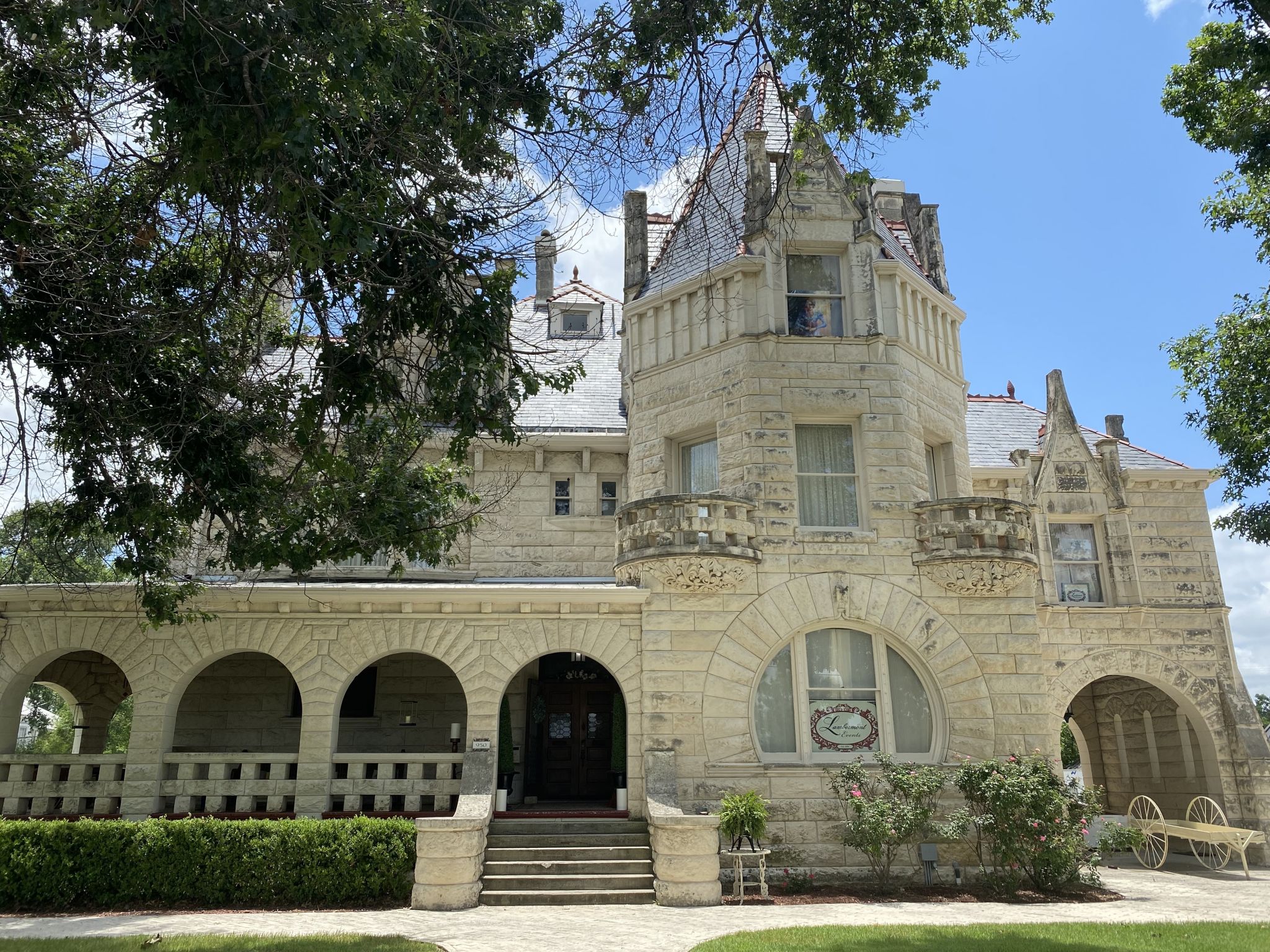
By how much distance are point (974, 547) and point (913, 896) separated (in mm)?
5308

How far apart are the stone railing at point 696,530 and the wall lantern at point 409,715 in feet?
19.4

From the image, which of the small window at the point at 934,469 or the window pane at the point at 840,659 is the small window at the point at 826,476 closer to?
the window pane at the point at 840,659

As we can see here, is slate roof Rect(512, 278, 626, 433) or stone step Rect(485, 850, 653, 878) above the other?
slate roof Rect(512, 278, 626, 433)

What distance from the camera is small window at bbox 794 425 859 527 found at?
51.4 feet

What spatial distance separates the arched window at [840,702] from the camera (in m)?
14.6

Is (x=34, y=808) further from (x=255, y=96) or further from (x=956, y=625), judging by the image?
(x=956, y=625)

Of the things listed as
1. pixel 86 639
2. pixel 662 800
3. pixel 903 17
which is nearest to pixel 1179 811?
pixel 662 800

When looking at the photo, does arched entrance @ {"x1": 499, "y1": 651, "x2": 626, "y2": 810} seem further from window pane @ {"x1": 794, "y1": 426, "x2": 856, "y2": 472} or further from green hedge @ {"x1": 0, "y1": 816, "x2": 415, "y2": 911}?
window pane @ {"x1": 794, "y1": 426, "x2": 856, "y2": 472}

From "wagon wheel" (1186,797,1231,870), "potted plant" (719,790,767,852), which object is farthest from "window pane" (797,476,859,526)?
"wagon wheel" (1186,797,1231,870)

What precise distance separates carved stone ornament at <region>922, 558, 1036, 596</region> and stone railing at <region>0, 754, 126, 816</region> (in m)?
13.1

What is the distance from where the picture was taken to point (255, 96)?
22.6 ft

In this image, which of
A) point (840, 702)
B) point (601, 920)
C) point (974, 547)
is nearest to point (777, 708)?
point (840, 702)

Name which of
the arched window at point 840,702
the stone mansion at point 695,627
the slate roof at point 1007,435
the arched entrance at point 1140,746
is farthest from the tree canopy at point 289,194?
the arched entrance at point 1140,746

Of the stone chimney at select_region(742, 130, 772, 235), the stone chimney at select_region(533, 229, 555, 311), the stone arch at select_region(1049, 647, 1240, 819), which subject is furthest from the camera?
the stone chimney at select_region(533, 229, 555, 311)
